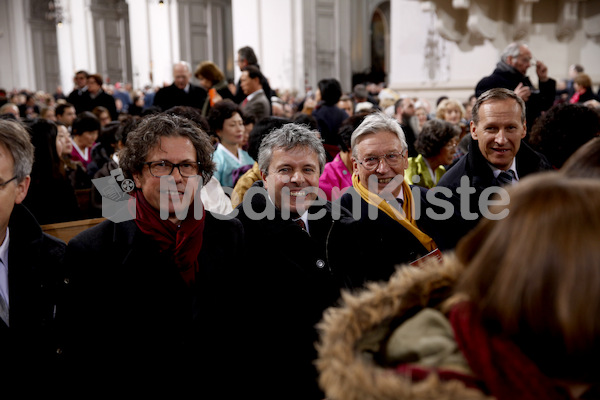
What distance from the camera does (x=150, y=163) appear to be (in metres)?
1.98

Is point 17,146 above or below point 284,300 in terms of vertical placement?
above

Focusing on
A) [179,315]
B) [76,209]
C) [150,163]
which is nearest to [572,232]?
[179,315]

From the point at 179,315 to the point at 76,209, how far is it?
1.97 m

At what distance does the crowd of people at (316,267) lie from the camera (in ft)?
2.65

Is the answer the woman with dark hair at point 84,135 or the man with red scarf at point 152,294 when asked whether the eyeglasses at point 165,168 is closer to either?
the man with red scarf at point 152,294

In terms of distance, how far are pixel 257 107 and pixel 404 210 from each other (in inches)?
116

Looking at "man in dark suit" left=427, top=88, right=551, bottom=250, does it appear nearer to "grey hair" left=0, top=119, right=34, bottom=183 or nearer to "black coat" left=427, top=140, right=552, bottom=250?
"black coat" left=427, top=140, right=552, bottom=250

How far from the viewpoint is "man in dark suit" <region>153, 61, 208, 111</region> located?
555cm

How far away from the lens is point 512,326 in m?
0.79

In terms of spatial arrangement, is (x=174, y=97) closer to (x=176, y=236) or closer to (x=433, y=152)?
(x=433, y=152)

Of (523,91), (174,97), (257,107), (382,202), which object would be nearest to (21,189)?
(382,202)

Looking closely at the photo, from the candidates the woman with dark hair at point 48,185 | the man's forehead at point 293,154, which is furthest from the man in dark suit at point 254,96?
the man's forehead at point 293,154

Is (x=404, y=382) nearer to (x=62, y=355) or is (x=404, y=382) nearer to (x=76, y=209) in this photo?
(x=62, y=355)

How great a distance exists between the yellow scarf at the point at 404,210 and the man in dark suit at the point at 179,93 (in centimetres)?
347
